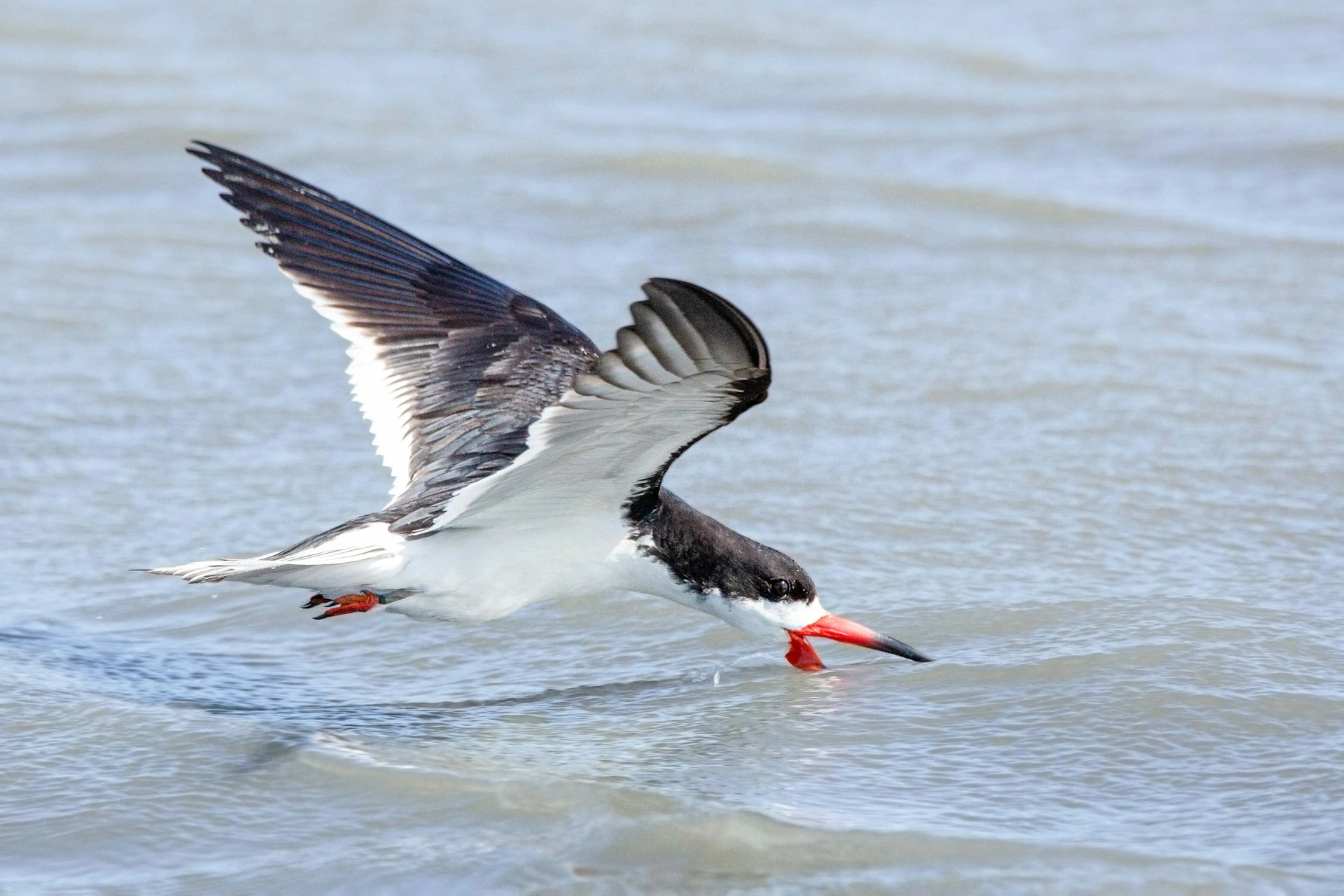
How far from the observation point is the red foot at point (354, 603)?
463 cm

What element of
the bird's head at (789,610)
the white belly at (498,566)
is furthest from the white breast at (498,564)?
the bird's head at (789,610)

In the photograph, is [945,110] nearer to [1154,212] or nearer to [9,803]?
[1154,212]

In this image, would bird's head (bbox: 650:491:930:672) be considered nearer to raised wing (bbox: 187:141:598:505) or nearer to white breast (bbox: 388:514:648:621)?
white breast (bbox: 388:514:648:621)

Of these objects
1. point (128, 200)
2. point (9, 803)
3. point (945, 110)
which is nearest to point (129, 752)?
point (9, 803)

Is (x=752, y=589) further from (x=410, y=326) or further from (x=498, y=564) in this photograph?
(x=410, y=326)

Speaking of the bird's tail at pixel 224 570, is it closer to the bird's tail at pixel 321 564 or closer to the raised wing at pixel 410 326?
the bird's tail at pixel 321 564

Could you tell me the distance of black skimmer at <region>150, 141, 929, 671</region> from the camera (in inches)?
146

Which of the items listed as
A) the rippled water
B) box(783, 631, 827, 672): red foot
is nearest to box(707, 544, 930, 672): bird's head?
box(783, 631, 827, 672): red foot

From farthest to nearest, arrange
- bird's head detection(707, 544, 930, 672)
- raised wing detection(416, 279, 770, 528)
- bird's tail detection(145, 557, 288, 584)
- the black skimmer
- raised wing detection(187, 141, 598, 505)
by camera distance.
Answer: raised wing detection(187, 141, 598, 505) → bird's head detection(707, 544, 930, 672) → bird's tail detection(145, 557, 288, 584) → the black skimmer → raised wing detection(416, 279, 770, 528)

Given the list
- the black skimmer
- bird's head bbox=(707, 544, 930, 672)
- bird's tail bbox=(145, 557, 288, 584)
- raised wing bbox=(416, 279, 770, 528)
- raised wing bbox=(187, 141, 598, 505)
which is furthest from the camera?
raised wing bbox=(187, 141, 598, 505)

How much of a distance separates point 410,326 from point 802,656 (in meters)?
1.60

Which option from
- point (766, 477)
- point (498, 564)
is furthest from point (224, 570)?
point (766, 477)

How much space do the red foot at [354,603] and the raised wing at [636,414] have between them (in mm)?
255

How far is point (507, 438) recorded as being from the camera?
16.1ft
